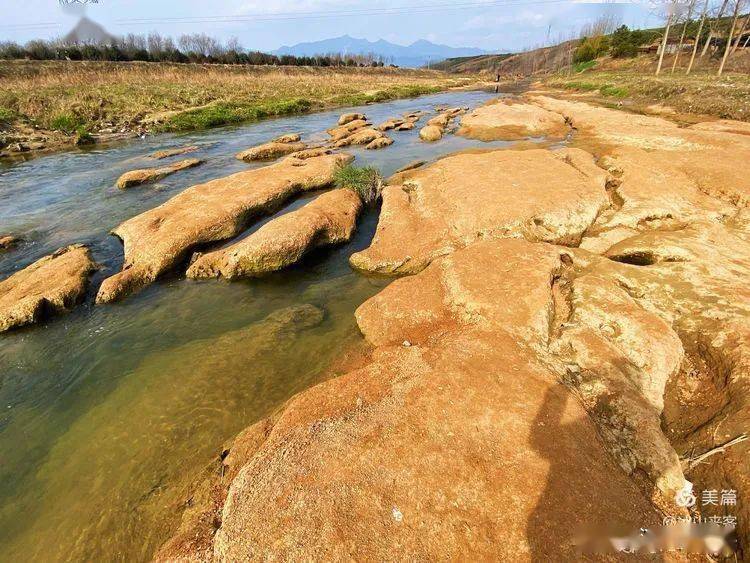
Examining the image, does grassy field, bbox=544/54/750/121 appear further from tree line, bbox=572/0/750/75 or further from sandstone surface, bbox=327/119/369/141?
sandstone surface, bbox=327/119/369/141

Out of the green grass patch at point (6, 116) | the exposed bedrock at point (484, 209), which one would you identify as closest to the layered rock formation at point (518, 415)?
the exposed bedrock at point (484, 209)

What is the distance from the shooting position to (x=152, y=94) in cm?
4953

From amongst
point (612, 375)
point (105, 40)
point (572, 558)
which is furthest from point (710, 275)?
point (105, 40)

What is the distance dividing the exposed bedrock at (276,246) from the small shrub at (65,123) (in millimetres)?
38034

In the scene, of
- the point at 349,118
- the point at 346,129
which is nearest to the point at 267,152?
the point at 346,129

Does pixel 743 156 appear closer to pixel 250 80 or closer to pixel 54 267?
pixel 54 267

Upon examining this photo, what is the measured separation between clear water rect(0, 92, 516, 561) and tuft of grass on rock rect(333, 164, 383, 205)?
3.07 m

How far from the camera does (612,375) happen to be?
266 inches

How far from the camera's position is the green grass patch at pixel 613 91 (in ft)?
141

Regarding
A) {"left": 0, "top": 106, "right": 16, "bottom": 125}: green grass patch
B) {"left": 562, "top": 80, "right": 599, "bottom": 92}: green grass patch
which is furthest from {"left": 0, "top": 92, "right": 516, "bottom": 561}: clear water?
{"left": 562, "top": 80, "right": 599, "bottom": 92}: green grass patch

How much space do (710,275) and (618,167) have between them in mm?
10041

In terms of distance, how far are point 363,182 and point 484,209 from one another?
705 centimetres

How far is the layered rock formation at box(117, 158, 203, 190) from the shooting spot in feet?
73.3

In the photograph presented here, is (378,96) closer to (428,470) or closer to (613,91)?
(613,91)
